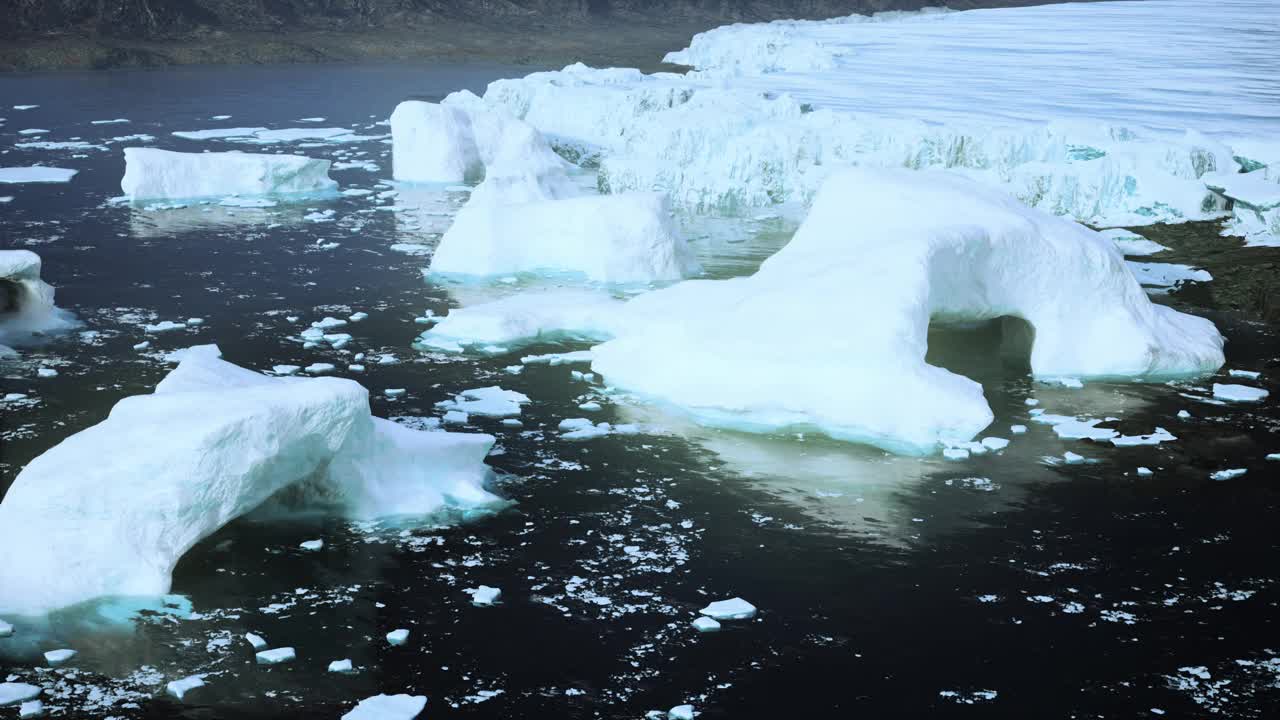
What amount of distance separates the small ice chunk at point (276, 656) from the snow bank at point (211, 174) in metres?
A: 13.3

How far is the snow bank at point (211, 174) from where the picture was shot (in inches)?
698

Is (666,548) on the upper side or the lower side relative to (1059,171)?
lower

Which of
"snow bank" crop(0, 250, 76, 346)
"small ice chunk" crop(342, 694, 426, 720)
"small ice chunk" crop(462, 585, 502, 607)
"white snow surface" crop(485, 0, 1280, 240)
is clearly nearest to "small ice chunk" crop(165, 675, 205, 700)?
"small ice chunk" crop(342, 694, 426, 720)

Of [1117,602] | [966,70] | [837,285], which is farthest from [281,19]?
[1117,602]

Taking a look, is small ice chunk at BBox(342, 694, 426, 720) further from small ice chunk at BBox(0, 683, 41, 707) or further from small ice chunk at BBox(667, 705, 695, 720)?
small ice chunk at BBox(0, 683, 41, 707)

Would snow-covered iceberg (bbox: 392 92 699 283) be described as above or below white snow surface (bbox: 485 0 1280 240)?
below

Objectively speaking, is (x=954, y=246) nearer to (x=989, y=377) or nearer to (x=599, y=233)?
(x=989, y=377)

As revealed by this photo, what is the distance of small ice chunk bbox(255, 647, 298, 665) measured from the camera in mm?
5836

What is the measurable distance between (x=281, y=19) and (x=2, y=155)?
22.1 metres

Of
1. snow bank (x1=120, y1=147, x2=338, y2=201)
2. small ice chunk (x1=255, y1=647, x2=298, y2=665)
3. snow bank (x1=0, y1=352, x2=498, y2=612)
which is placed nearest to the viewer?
small ice chunk (x1=255, y1=647, x2=298, y2=665)

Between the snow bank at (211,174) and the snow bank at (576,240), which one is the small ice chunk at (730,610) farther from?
the snow bank at (211,174)

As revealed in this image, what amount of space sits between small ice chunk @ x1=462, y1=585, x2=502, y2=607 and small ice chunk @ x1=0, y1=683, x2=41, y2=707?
6.54ft

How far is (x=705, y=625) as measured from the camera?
623cm

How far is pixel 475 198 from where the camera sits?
1459 cm
